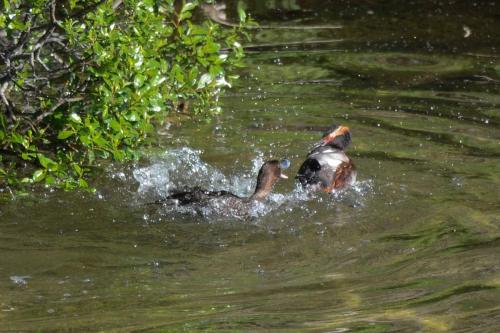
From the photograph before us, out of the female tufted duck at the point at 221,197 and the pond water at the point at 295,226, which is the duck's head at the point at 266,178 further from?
the pond water at the point at 295,226

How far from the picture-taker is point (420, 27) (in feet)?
54.1

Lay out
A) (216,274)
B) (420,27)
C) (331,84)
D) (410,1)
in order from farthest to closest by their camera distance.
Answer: (410,1) < (420,27) < (331,84) < (216,274)

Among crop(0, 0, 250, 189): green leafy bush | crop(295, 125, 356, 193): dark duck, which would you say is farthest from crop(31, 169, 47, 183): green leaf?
crop(295, 125, 356, 193): dark duck

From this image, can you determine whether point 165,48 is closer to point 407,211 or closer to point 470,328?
point 407,211

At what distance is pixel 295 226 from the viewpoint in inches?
337

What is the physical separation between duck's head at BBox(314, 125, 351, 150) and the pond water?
0.27 m

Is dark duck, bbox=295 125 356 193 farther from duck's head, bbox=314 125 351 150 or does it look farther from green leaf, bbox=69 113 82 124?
green leaf, bbox=69 113 82 124

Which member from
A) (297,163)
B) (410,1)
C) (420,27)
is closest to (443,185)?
(297,163)

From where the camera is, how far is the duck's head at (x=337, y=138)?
10078mm

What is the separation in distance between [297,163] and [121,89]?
316cm

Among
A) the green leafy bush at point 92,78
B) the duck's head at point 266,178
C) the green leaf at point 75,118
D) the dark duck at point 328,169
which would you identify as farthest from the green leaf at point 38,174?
the dark duck at point 328,169

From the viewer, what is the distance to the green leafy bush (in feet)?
25.7

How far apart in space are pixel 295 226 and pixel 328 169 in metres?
1.17

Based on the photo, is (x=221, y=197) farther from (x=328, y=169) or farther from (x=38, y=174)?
(x=38, y=174)
